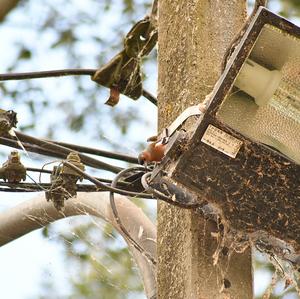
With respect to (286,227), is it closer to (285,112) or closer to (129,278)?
(285,112)

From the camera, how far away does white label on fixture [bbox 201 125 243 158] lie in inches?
108

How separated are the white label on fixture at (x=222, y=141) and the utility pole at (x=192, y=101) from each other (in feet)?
1.34

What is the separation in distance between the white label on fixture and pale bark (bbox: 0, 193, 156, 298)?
2.96ft

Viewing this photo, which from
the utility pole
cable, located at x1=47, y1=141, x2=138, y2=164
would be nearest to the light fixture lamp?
the utility pole

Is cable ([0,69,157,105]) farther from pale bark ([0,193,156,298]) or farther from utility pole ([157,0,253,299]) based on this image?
utility pole ([157,0,253,299])

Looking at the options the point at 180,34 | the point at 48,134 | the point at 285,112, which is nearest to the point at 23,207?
the point at 180,34

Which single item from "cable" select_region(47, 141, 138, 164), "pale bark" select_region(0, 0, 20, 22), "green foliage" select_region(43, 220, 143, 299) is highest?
"pale bark" select_region(0, 0, 20, 22)

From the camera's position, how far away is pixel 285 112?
2752 millimetres

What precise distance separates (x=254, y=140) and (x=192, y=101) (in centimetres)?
55

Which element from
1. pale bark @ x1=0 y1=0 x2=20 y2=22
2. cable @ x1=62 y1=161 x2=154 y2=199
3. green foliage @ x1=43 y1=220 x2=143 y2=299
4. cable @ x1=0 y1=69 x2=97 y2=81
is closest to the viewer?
pale bark @ x1=0 y1=0 x2=20 y2=22

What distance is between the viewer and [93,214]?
3986 millimetres

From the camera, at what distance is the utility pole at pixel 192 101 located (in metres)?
3.08

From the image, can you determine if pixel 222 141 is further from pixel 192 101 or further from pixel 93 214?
pixel 93 214

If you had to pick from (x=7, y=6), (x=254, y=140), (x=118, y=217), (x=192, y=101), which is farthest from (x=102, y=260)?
(x=7, y=6)
